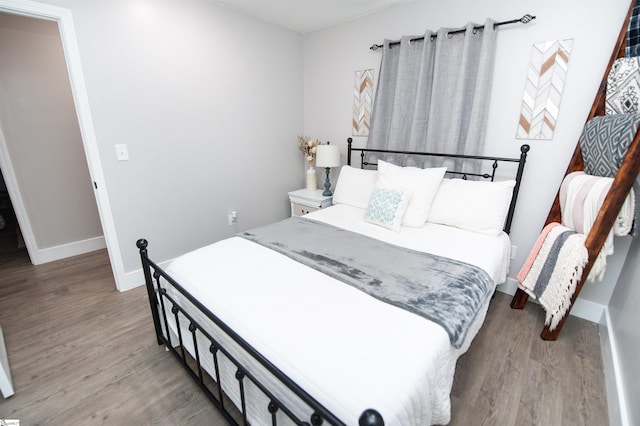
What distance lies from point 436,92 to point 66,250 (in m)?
4.04

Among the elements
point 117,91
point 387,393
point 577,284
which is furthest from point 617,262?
point 117,91

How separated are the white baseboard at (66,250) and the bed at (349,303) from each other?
2.14m

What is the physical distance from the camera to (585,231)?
1.71m

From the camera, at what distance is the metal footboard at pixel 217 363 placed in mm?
766

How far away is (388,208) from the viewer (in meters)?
2.11

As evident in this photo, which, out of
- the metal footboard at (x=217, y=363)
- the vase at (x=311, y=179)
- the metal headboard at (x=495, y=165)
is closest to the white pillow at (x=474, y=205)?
the metal headboard at (x=495, y=165)

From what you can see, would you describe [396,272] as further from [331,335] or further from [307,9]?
[307,9]

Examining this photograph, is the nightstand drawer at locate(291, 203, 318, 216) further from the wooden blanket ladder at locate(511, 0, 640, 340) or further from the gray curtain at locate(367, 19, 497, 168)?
the wooden blanket ladder at locate(511, 0, 640, 340)

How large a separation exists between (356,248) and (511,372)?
3.75 ft

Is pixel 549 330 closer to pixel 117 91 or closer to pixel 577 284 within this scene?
pixel 577 284

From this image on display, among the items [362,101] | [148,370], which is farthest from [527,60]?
[148,370]

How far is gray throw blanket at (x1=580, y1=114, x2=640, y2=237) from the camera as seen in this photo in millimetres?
1518

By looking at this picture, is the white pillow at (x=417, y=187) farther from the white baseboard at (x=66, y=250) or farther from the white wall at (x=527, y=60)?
the white baseboard at (x=66, y=250)

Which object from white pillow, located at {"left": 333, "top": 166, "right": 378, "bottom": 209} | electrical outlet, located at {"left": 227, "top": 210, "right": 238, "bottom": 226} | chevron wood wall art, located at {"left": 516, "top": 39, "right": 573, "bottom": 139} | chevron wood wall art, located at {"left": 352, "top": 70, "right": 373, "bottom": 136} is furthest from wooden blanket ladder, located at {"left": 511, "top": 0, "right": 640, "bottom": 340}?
electrical outlet, located at {"left": 227, "top": 210, "right": 238, "bottom": 226}
